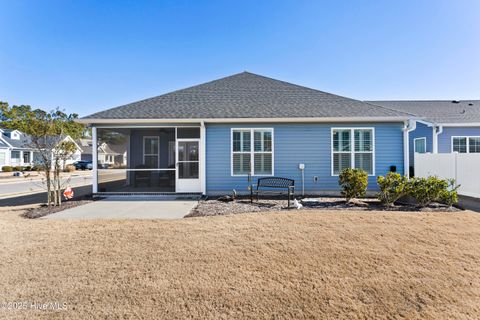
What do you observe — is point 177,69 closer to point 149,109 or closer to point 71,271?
point 149,109

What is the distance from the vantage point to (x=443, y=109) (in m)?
15.3

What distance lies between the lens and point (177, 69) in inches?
600

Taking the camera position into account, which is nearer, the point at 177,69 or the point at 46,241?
the point at 46,241

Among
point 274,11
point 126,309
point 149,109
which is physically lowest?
point 126,309

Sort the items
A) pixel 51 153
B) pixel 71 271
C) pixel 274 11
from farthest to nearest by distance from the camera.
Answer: pixel 274 11 → pixel 51 153 → pixel 71 271

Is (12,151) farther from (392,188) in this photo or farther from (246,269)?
(392,188)

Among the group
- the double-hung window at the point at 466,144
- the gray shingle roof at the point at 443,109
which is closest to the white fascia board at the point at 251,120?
the gray shingle roof at the point at 443,109

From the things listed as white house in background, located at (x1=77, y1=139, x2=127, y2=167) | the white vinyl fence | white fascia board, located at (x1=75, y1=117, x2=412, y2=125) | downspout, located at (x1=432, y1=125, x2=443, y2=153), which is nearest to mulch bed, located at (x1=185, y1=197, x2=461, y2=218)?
the white vinyl fence

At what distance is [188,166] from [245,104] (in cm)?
362

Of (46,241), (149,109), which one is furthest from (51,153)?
(46,241)

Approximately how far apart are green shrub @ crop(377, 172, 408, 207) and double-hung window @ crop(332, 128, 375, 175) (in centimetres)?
189

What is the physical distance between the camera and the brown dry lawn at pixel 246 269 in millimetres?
2637

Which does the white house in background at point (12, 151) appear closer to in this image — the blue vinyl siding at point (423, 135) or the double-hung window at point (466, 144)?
the blue vinyl siding at point (423, 135)

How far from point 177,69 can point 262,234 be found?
13677 millimetres
